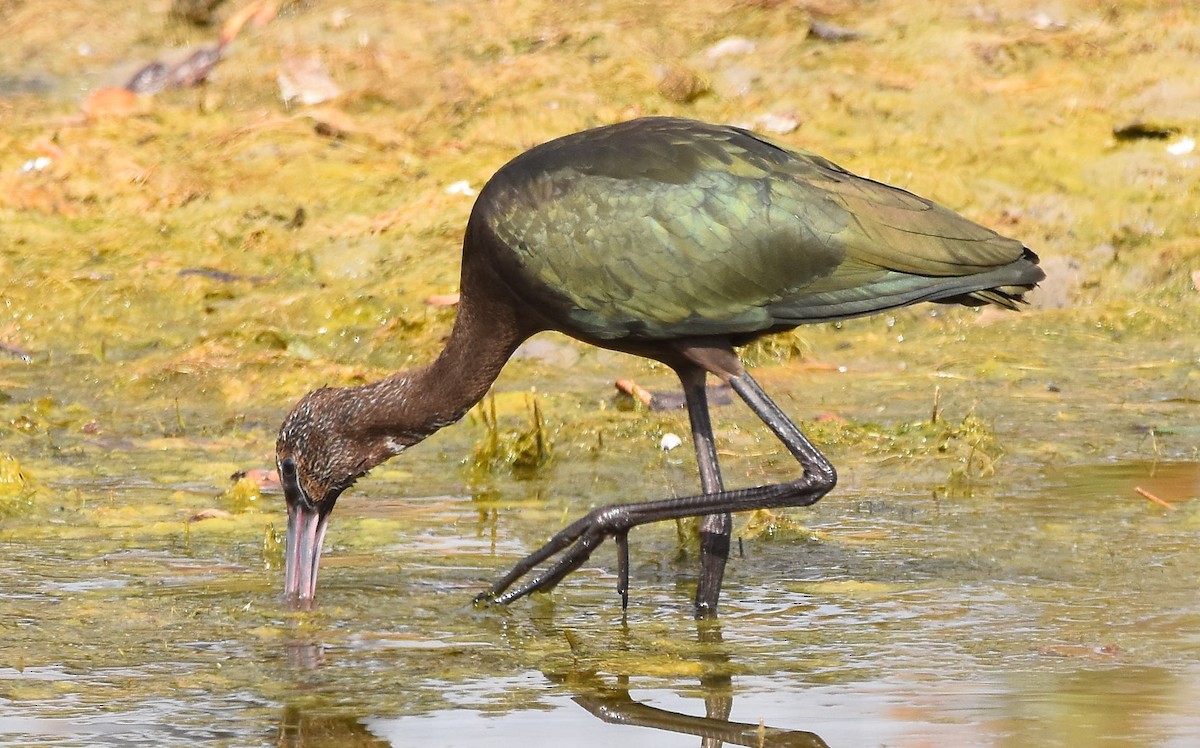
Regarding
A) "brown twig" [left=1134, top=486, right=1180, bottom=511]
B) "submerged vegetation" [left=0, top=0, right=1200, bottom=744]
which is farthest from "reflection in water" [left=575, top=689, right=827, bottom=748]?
"brown twig" [left=1134, top=486, right=1180, bottom=511]

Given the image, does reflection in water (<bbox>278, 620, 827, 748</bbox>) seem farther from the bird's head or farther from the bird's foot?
the bird's head

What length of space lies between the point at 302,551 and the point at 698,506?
119 cm

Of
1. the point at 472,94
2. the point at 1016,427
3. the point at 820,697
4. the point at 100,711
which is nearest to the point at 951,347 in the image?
the point at 1016,427

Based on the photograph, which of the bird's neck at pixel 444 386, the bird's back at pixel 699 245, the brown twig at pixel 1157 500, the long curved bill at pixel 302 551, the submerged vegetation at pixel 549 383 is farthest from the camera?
the brown twig at pixel 1157 500

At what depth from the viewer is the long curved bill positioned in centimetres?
570

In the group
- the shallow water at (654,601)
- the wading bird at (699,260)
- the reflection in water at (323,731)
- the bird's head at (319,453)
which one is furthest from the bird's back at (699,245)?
the reflection in water at (323,731)

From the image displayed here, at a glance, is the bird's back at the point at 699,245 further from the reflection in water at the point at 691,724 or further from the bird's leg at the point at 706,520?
the reflection in water at the point at 691,724

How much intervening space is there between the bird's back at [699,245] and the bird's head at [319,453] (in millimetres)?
715

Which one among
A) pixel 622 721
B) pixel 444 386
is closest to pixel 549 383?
pixel 444 386

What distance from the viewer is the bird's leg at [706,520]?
5.62 meters

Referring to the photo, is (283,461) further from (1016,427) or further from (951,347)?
(951,347)

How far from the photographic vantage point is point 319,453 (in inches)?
235

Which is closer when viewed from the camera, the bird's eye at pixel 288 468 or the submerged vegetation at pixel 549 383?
the submerged vegetation at pixel 549 383

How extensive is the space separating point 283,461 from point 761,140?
174 centimetres
